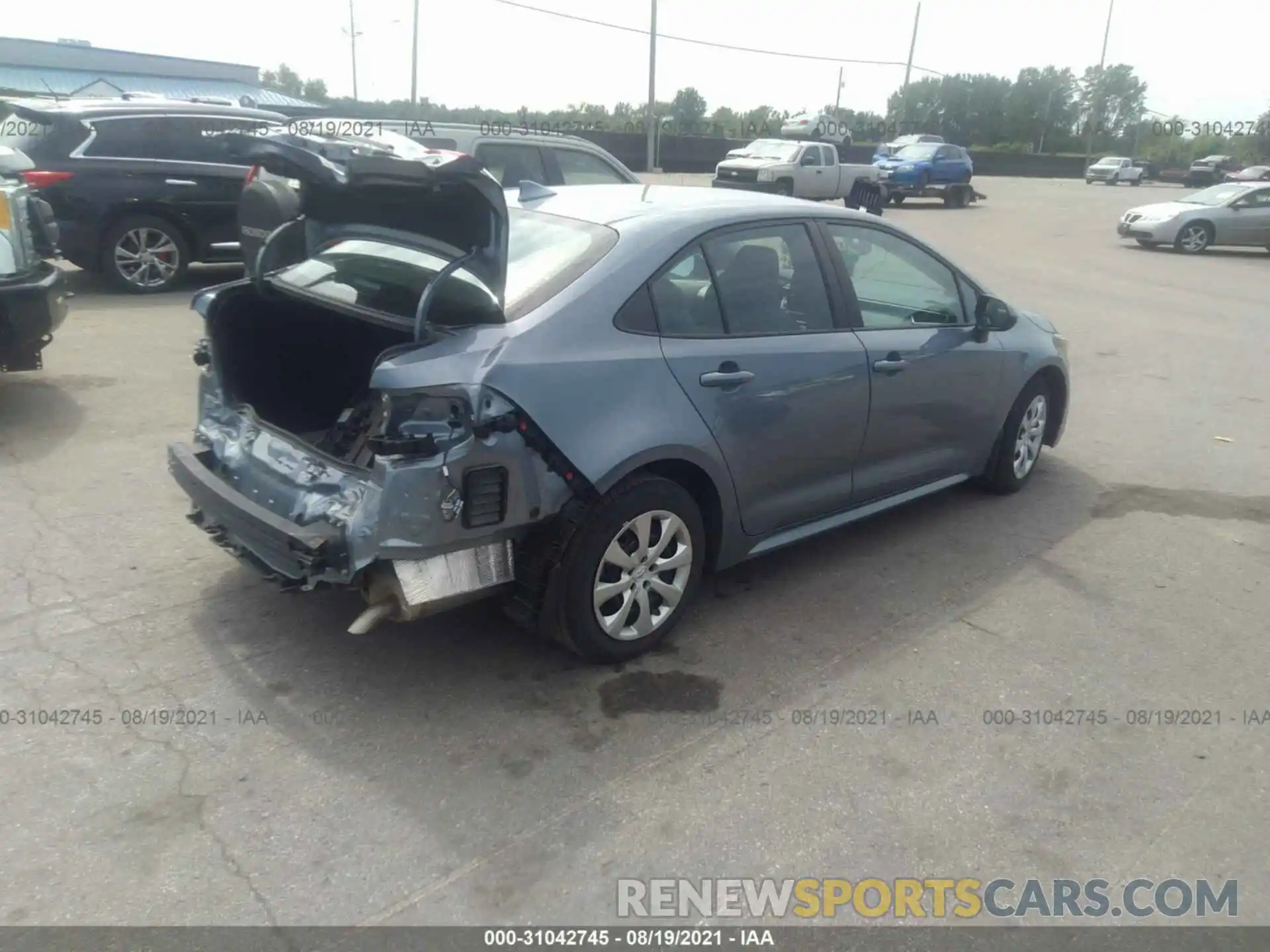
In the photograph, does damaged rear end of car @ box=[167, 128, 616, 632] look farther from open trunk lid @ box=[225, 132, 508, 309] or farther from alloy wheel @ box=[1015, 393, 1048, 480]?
alloy wheel @ box=[1015, 393, 1048, 480]

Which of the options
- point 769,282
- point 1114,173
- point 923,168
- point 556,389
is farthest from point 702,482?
point 1114,173

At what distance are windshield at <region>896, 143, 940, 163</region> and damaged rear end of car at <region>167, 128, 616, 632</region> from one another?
89.5ft

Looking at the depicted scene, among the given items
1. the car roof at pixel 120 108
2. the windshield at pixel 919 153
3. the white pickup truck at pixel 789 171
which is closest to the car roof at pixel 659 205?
the car roof at pixel 120 108

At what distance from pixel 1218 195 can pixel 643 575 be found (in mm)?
21656

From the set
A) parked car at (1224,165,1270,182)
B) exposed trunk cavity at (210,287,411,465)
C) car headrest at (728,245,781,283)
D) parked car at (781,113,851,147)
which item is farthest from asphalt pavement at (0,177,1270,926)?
parked car at (1224,165,1270,182)

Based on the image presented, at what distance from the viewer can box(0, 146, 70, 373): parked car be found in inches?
235

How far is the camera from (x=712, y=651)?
13.2 feet

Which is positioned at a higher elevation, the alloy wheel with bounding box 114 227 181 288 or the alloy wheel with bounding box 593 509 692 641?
the alloy wheel with bounding box 114 227 181 288

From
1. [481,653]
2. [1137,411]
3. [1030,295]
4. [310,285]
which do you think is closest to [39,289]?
[310,285]

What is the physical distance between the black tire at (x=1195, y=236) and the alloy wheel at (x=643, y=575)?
20.2 meters

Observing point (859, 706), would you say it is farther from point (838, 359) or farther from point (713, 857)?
point (838, 359)

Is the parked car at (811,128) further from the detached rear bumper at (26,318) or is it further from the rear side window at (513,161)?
the detached rear bumper at (26,318)

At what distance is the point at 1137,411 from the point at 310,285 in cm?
651

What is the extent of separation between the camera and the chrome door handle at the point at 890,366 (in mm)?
4586
